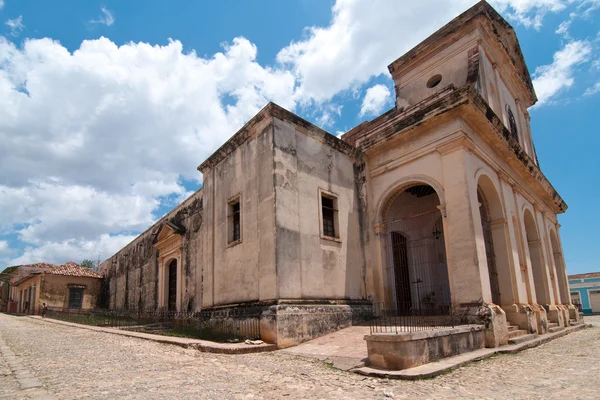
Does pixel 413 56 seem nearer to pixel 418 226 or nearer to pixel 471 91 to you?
pixel 471 91

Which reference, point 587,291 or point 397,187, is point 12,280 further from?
point 587,291

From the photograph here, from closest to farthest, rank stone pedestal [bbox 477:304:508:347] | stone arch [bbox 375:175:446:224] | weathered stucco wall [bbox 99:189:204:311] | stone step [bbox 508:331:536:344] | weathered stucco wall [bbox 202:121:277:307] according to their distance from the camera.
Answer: stone pedestal [bbox 477:304:508:347]
stone step [bbox 508:331:536:344]
weathered stucco wall [bbox 202:121:277:307]
stone arch [bbox 375:175:446:224]
weathered stucco wall [bbox 99:189:204:311]

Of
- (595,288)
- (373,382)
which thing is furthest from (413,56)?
(595,288)

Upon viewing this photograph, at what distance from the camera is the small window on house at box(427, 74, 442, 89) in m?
12.4

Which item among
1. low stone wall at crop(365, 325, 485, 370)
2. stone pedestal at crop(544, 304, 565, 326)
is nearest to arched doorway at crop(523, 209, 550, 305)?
stone pedestal at crop(544, 304, 565, 326)

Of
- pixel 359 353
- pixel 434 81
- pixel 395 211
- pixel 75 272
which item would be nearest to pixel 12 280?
pixel 75 272

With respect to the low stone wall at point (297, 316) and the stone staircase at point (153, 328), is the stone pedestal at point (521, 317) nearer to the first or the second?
the low stone wall at point (297, 316)

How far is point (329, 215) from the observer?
1048 centimetres

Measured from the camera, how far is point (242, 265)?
9844mm

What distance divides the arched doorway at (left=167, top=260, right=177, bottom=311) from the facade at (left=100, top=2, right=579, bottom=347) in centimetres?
181

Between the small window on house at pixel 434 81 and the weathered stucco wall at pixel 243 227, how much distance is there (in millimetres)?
6131

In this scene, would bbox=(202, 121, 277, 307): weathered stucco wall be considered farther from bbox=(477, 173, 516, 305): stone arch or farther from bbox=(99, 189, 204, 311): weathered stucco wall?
bbox=(477, 173, 516, 305): stone arch

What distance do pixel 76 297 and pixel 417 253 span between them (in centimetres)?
2443

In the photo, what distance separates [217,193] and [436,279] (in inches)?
291
